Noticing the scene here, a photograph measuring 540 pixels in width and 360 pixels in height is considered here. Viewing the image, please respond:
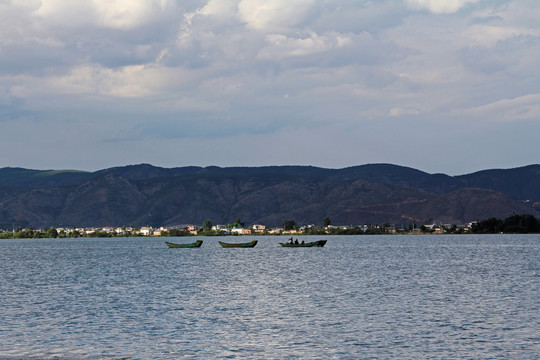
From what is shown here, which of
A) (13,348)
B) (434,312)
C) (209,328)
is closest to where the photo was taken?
(13,348)

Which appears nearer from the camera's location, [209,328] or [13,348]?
[13,348]

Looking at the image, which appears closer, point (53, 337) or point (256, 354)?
point (256, 354)

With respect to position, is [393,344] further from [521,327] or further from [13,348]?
[13,348]

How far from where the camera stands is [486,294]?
249 feet

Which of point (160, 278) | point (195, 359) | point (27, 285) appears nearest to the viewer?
point (195, 359)

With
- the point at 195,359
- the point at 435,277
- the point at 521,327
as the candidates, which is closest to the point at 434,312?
the point at 521,327

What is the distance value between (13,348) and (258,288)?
44.4 meters

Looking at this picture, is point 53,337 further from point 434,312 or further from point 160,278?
point 160,278

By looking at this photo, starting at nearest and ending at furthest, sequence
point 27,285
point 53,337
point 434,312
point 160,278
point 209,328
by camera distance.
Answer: point 53,337 → point 209,328 → point 434,312 → point 27,285 → point 160,278

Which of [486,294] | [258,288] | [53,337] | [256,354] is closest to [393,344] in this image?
[256,354]

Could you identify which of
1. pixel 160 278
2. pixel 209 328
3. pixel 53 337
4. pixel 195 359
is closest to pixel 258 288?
pixel 160 278

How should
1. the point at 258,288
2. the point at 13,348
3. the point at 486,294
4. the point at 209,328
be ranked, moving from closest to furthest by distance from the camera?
the point at 13,348 < the point at 209,328 < the point at 486,294 < the point at 258,288

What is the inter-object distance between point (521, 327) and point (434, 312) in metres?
10.2

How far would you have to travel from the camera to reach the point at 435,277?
101 meters
